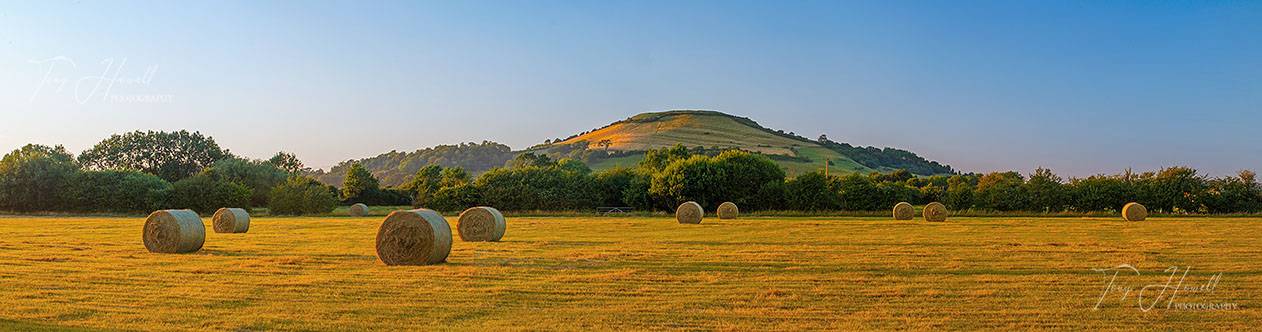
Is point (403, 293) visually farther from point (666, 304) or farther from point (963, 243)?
point (963, 243)

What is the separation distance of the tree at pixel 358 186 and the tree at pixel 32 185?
19.6m

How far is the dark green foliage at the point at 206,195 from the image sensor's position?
167 feet

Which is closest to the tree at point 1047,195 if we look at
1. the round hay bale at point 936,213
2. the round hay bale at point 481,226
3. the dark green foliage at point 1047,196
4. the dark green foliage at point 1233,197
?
the dark green foliage at point 1047,196

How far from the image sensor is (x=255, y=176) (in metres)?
68.8

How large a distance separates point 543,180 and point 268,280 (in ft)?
142

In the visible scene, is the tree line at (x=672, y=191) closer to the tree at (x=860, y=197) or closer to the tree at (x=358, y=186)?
the tree at (x=860, y=197)

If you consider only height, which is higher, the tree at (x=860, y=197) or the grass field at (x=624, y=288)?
the tree at (x=860, y=197)

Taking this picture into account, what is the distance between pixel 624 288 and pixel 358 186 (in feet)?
198

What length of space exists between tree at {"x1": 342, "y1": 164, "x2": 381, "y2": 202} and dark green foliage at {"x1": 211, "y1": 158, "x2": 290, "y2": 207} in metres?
6.39

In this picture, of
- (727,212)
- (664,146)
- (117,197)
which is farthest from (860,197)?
(664,146)

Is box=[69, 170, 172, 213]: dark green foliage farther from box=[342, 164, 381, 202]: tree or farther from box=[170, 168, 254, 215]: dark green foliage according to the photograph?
box=[342, 164, 381, 202]: tree

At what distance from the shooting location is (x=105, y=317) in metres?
7.84

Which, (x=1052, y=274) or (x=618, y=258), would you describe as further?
(x=618, y=258)

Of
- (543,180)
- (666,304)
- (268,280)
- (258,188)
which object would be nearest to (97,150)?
(258,188)
